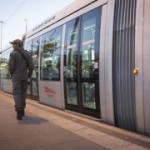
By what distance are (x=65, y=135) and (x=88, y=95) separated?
1656mm

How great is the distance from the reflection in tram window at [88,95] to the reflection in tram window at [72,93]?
49 centimetres

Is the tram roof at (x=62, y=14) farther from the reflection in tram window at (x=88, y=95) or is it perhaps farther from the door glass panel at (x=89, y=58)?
the reflection in tram window at (x=88, y=95)

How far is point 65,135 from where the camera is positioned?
636cm

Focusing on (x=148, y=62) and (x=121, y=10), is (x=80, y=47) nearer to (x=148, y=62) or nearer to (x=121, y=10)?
(x=121, y=10)

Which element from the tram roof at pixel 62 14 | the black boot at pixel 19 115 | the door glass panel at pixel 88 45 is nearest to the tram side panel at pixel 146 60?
the door glass panel at pixel 88 45

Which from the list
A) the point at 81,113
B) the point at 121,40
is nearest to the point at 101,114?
the point at 81,113

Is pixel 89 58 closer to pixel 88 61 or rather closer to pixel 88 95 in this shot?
pixel 88 61

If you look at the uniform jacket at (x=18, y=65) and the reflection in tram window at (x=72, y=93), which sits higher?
the uniform jacket at (x=18, y=65)

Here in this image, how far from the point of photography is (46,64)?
1115cm

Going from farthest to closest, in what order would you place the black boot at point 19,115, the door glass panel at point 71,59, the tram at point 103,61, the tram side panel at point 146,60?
the door glass panel at point 71,59 < the black boot at point 19,115 < the tram at point 103,61 < the tram side panel at point 146,60

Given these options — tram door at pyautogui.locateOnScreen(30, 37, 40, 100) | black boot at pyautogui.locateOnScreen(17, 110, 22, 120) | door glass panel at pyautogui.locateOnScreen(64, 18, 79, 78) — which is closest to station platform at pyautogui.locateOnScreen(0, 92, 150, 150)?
black boot at pyautogui.locateOnScreen(17, 110, 22, 120)

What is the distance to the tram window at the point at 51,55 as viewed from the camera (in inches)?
388

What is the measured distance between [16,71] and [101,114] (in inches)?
93.0

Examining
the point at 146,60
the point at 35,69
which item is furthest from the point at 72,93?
the point at 35,69
